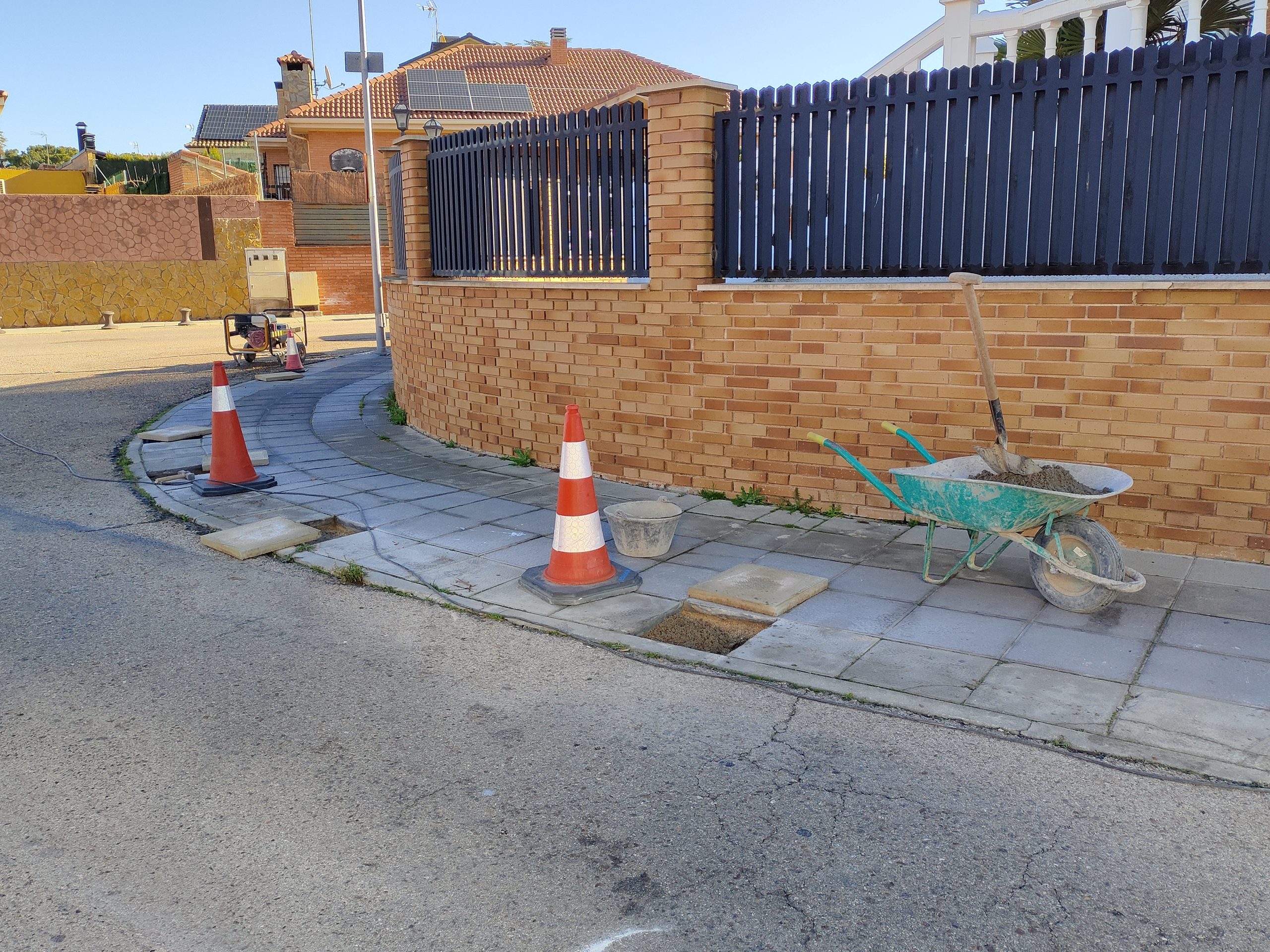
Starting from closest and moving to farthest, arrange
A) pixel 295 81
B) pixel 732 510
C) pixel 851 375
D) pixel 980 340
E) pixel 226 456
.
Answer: pixel 980 340, pixel 851 375, pixel 732 510, pixel 226 456, pixel 295 81

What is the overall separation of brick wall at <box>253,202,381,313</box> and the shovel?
26631 millimetres

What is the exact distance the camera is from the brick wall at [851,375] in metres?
5.72

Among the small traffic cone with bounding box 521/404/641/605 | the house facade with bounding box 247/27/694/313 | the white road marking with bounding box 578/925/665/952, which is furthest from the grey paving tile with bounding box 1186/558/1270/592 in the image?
the house facade with bounding box 247/27/694/313

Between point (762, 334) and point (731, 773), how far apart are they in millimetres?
4075

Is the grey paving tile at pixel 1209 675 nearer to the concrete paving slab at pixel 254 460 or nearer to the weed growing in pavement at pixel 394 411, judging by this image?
the concrete paving slab at pixel 254 460

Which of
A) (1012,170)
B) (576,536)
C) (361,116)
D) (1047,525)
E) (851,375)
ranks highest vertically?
(361,116)

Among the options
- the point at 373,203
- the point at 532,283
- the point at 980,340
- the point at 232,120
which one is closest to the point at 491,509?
the point at 532,283

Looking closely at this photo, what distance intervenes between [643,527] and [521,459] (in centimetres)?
295

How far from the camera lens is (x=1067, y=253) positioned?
612cm

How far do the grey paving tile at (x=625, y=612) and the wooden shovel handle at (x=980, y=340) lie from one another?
1.91m

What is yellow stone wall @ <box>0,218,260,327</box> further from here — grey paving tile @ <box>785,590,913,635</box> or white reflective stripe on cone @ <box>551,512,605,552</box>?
grey paving tile @ <box>785,590,913,635</box>

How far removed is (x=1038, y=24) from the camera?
32.5ft

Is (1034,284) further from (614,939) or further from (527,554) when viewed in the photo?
(614,939)

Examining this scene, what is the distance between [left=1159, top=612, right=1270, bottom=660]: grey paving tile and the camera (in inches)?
177
